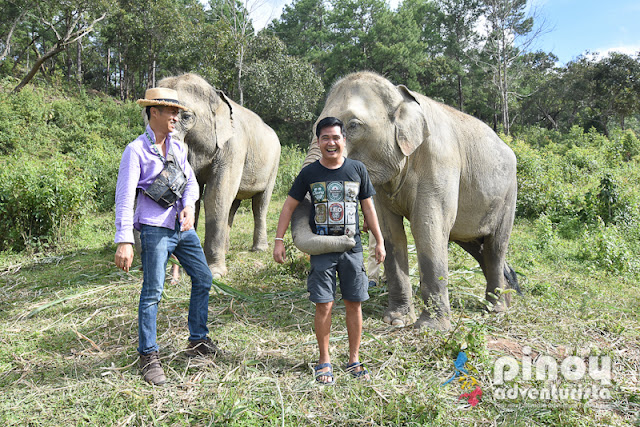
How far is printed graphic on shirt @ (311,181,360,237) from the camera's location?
306cm

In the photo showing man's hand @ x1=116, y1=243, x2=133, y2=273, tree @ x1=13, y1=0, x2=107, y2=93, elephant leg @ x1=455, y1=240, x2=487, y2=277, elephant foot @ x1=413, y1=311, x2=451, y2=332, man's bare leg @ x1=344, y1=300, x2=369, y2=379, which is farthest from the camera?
tree @ x1=13, y1=0, x2=107, y2=93

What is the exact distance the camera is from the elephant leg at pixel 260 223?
825 cm

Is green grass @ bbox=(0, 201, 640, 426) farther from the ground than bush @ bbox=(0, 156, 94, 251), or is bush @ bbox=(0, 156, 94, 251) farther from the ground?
bush @ bbox=(0, 156, 94, 251)

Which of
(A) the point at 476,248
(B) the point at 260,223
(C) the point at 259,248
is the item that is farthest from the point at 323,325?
(B) the point at 260,223

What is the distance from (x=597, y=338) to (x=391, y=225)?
2.05 metres

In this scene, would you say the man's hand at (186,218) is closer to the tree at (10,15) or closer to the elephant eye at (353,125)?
the elephant eye at (353,125)

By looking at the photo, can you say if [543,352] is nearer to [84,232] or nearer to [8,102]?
[84,232]

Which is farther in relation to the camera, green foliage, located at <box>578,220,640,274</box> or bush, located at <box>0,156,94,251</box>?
bush, located at <box>0,156,94,251</box>

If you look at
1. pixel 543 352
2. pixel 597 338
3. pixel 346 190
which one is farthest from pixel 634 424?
pixel 346 190

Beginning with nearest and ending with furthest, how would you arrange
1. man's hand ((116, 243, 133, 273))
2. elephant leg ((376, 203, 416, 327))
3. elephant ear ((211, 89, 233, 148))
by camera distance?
1. man's hand ((116, 243, 133, 273))
2. elephant leg ((376, 203, 416, 327))
3. elephant ear ((211, 89, 233, 148))

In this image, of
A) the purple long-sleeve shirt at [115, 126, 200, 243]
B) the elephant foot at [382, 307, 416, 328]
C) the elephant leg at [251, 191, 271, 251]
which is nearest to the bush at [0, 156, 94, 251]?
the elephant leg at [251, 191, 271, 251]

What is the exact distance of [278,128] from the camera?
30.6 m

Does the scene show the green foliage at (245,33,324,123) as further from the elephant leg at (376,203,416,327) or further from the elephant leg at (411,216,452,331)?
the elephant leg at (411,216,452,331)

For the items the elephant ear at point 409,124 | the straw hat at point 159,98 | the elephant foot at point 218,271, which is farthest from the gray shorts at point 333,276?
the elephant foot at point 218,271
